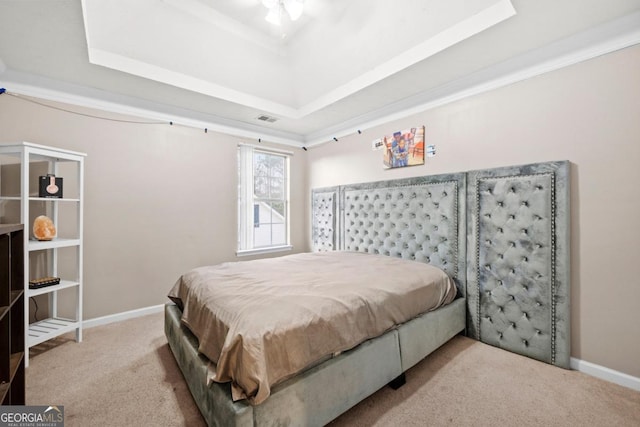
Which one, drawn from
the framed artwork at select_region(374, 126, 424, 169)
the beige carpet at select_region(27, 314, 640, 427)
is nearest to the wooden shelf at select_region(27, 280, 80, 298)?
the beige carpet at select_region(27, 314, 640, 427)

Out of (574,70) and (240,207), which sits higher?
(574,70)

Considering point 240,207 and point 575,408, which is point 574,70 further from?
point 240,207

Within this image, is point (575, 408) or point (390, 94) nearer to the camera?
point (575, 408)

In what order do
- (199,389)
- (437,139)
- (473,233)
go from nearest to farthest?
(199,389) < (473,233) < (437,139)

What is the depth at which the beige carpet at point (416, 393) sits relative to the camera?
1546 mm

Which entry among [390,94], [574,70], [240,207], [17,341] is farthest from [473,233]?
[17,341]

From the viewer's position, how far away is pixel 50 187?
2328 mm

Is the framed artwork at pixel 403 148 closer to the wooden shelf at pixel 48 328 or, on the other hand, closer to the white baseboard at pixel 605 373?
the white baseboard at pixel 605 373

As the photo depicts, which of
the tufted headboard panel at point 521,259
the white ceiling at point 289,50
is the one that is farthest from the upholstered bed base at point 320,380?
the white ceiling at point 289,50

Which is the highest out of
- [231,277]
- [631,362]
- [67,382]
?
[231,277]

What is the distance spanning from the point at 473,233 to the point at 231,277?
7.24 ft

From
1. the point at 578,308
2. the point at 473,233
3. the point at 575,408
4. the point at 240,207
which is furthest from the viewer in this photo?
the point at 240,207

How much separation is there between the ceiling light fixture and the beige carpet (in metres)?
2.91

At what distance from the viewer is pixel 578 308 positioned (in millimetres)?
2010
